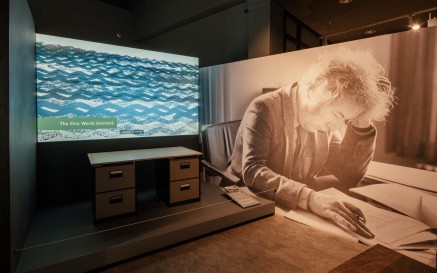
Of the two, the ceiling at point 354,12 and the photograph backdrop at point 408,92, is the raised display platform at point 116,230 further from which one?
the ceiling at point 354,12

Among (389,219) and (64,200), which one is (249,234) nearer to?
(389,219)

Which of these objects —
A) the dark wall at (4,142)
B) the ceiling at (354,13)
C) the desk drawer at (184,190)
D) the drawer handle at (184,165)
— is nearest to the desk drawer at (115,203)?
the desk drawer at (184,190)

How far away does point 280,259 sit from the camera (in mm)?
1854

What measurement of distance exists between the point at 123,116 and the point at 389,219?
103 inches

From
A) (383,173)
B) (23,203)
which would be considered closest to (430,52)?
(383,173)

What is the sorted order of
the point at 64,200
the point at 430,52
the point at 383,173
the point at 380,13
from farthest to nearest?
the point at 380,13, the point at 64,200, the point at 383,173, the point at 430,52

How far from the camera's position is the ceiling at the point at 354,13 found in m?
3.25

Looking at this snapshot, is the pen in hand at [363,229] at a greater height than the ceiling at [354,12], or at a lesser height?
lesser

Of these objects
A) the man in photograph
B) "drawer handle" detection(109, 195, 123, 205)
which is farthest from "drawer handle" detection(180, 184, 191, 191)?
the man in photograph

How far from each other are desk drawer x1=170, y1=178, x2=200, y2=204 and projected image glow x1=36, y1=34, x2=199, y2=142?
83cm

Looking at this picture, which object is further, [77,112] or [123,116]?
[123,116]
